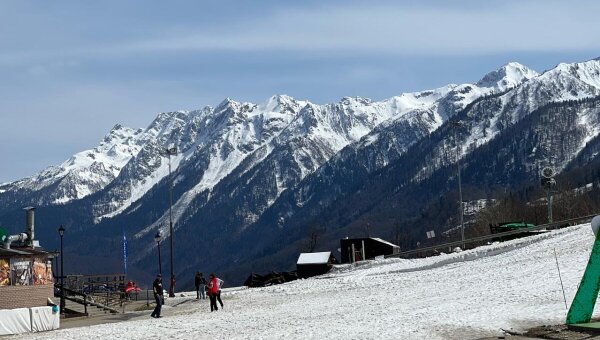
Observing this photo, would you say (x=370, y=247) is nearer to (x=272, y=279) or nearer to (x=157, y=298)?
(x=272, y=279)

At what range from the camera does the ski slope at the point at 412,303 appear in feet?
85.5

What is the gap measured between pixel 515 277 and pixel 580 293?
14.8m

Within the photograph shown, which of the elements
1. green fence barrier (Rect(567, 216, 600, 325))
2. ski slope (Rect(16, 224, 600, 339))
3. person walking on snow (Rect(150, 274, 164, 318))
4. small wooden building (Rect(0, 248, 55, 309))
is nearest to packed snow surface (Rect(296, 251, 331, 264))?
ski slope (Rect(16, 224, 600, 339))

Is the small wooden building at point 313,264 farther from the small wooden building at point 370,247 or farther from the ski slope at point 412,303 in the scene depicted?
the ski slope at point 412,303

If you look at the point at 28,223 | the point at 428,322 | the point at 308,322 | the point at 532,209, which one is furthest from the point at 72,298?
the point at 532,209

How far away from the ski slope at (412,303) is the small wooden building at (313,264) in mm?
20030

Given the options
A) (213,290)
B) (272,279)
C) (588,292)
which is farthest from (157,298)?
(272,279)

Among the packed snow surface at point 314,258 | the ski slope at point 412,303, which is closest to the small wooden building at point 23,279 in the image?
the ski slope at point 412,303

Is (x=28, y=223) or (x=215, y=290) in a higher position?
(x=28, y=223)

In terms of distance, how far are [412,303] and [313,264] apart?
142ft

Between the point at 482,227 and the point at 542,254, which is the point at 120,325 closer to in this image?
the point at 542,254

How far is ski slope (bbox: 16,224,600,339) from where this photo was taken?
26047mm

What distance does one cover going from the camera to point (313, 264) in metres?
76.8

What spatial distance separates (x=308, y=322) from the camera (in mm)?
29391
